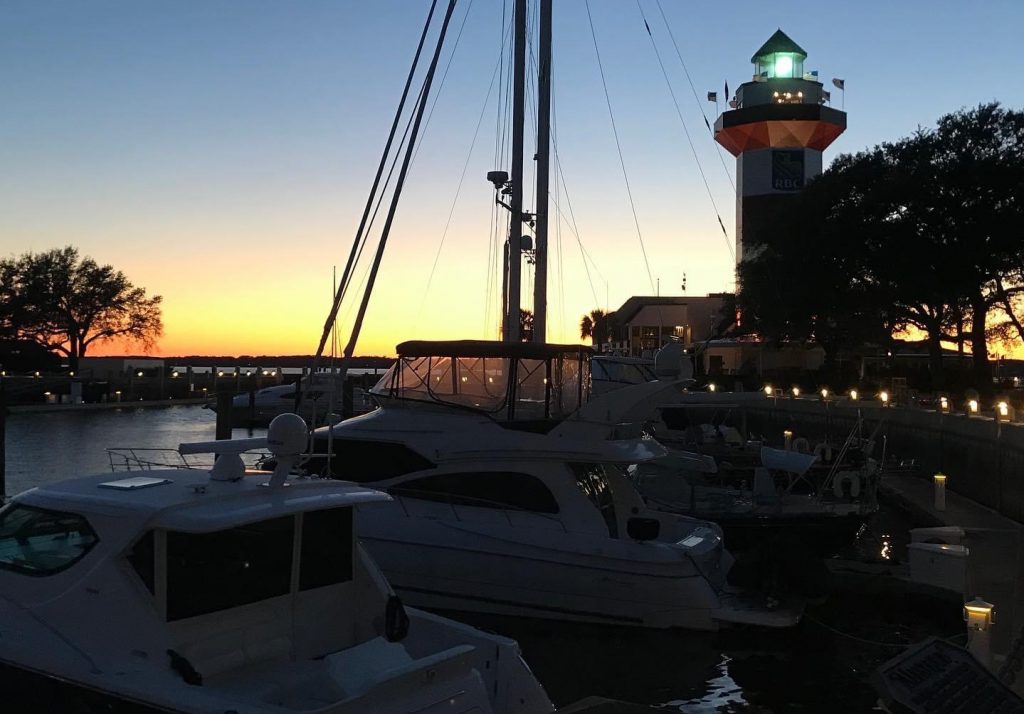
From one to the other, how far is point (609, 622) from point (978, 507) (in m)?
10.7

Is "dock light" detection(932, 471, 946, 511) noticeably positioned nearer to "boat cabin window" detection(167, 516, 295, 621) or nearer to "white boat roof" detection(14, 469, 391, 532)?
"white boat roof" detection(14, 469, 391, 532)

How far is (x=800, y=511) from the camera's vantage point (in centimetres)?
1473

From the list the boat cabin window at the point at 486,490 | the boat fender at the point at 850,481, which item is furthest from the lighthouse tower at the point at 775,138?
the boat cabin window at the point at 486,490

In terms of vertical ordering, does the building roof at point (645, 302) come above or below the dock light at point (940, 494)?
above

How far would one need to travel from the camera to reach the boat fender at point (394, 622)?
247 inches

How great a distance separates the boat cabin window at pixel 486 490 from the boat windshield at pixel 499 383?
1.08 metres

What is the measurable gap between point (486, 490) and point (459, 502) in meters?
0.38

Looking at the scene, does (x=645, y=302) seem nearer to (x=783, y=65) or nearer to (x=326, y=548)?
(x=783, y=65)

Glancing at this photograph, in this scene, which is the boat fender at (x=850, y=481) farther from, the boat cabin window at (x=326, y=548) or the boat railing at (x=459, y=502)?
the boat cabin window at (x=326, y=548)

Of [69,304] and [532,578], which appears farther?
[69,304]

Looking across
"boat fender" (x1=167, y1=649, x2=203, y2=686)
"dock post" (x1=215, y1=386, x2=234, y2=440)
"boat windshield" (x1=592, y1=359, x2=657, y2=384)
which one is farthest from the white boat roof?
"dock post" (x1=215, y1=386, x2=234, y2=440)

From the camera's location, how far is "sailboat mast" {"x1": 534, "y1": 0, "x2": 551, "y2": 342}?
58.0ft

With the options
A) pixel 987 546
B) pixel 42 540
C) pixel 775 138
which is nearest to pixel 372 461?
pixel 42 540

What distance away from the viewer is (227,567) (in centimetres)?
555
